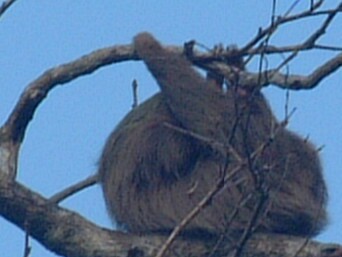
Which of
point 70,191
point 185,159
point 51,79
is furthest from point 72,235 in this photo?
point 185,159

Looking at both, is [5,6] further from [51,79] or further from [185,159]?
[185,159]

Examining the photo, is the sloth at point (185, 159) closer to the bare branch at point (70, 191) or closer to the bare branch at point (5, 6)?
the bare branch at point (70, 191)

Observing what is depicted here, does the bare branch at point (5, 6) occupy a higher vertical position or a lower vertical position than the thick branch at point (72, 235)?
higher

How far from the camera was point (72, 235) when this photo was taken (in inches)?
227

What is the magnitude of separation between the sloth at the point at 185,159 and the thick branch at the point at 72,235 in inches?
17.8

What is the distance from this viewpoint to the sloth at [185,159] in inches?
253

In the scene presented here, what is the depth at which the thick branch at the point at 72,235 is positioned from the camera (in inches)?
223

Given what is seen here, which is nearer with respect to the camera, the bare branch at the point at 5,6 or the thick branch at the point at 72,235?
the bare branch at the point at 5,6

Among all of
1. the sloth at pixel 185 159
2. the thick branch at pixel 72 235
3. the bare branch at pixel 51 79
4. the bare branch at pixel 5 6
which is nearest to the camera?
the bare branch at pixel 5 6

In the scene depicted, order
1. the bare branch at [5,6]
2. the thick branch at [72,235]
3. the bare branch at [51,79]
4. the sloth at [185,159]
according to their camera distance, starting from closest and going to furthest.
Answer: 1. the bare branch at [5,6]
2. the thick branch at [72,235]
3. the bare branch at [51,79]
4. the sloth at [185,159]

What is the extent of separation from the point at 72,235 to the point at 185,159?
117 centimetres

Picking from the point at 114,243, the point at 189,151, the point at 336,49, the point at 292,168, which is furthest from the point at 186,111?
the point at 336,49

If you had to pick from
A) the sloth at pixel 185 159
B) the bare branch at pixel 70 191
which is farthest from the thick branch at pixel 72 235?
the sloth at pixel 185 159

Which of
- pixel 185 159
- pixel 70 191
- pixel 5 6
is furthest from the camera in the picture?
pixel 185 159
